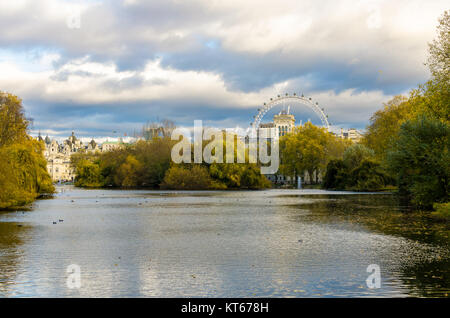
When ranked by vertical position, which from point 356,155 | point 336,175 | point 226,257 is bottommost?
point 226,257

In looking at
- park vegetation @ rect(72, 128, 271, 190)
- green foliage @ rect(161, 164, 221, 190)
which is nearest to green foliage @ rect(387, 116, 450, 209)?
park vegetation @ rect(72, 128, 271, 190)

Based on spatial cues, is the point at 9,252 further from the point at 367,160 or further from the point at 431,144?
the point at 367,160

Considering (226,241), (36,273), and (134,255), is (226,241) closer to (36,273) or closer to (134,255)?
(134,255)

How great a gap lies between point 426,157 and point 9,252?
27897 millimetres

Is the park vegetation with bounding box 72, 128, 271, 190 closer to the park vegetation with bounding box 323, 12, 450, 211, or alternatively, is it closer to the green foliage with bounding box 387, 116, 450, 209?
the park vegetation with bounding box 323, 12, 450, 211

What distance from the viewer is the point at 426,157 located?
115 feet

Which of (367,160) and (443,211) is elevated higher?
(367,160)

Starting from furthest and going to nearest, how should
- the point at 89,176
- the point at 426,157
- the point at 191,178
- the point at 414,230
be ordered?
1. the point at 89,176
2. the point at 191,178
3. the point at 426,157
4. the point at 414,230

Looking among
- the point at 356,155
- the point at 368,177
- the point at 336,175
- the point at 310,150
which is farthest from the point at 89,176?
the point at 368,177

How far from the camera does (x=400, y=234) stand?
2236cm

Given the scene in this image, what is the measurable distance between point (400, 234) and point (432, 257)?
619cm

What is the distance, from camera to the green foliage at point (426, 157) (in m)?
35.2

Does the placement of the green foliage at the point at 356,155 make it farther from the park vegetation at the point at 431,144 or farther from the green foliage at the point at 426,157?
the green foliage at the point at 426,157

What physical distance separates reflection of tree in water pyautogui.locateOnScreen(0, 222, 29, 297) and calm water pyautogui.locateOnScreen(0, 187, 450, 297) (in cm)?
3
